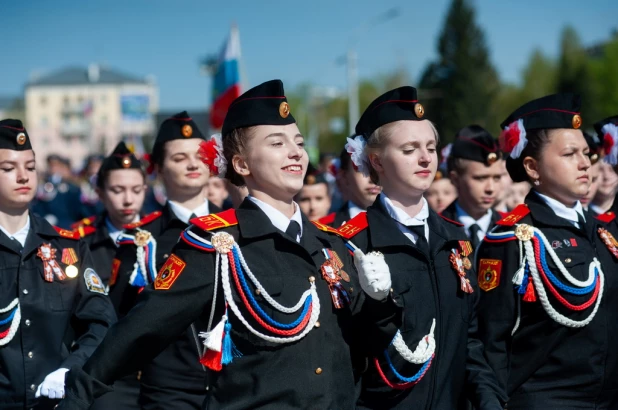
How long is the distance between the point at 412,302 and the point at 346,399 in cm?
70

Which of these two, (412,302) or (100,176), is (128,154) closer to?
(100,176)

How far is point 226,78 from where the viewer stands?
43.5 feet

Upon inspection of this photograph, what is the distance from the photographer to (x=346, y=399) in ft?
13.0

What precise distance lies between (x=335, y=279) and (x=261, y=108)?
2.98ft

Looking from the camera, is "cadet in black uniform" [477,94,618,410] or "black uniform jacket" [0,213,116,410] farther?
"black uniform jacket" [0,213,116,410]

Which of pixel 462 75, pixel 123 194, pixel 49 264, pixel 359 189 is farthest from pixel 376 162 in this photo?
pixel 462 75

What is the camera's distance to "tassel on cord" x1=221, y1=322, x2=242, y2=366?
379 cm

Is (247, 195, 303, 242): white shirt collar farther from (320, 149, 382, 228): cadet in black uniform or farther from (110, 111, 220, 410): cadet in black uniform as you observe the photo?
(320, 149, 382, 228): cadet in black uniform

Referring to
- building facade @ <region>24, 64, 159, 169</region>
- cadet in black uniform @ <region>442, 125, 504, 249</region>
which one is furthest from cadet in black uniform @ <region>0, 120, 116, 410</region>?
building facade @ <region>24, 64, 159, 169</region>

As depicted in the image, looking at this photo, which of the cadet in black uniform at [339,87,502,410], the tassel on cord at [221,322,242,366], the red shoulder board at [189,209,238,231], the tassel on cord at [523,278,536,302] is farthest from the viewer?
the tassel on cord at [523,278,536,302]

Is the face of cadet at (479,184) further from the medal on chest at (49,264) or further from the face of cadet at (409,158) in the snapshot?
the medal on chest at (49,264)

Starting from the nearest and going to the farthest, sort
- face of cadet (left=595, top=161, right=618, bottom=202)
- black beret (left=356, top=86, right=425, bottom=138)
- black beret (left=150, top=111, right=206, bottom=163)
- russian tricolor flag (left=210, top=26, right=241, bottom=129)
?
black beret (left=356, top=86, right=425, bottom=138) < black beret (left=150, top=111, right=206, bottom=163) < face of cadet (left=595, top=161, right=618, bottom=202) < russian tricolor flag (left=210, top=26, right=241, bottom=129)

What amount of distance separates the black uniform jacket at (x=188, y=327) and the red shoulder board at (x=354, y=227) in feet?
4.04

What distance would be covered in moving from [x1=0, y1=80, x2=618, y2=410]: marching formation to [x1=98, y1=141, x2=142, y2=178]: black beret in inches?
37.7
